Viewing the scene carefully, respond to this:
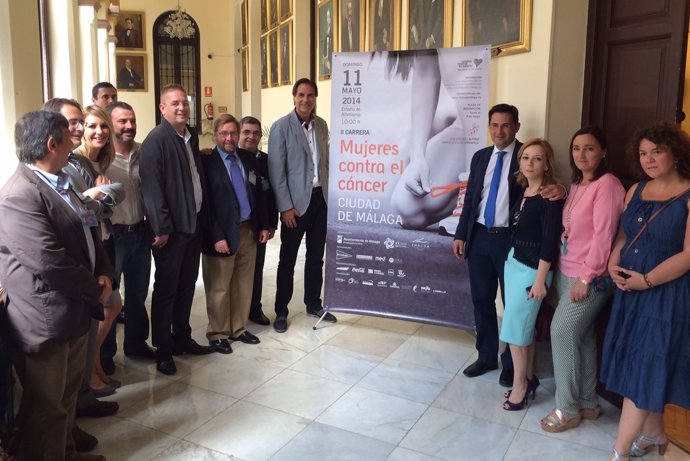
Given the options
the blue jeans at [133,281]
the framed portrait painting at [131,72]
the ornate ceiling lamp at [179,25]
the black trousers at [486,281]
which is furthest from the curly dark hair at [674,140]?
the framed portrait painting at [131,72]

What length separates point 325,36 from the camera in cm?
675

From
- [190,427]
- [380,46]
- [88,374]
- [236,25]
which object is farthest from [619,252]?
[236,25]

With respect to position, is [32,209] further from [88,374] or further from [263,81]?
[263,81]

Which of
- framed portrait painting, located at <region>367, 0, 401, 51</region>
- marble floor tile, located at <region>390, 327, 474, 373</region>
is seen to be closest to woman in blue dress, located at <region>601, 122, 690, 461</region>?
marble floor tile, located at <region>390, 327, 474, 373</region>

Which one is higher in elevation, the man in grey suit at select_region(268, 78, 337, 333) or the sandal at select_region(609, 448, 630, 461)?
the man in grey suit at select_region(268, 78, 337, 333)

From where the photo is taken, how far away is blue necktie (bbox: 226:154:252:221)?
12.0 ft

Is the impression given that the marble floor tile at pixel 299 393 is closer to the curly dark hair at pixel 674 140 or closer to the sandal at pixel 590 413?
the sandal at pixel 590 413

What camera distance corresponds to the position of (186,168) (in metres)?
3.30

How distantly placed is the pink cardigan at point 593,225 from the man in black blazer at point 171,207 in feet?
6.65

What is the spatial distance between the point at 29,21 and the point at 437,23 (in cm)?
293

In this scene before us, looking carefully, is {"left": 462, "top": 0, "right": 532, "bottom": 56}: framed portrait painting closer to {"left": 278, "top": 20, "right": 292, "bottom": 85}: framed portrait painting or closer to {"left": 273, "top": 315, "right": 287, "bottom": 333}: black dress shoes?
{"left": 273, "top": 315, "right": 287, "bottom": 333}: black dress shoes

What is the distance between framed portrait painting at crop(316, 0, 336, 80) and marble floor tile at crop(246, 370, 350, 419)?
4.22 m

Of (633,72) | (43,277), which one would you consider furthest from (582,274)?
(43,277)

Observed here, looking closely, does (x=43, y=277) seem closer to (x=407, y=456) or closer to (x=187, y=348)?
(x=407, y=456)
